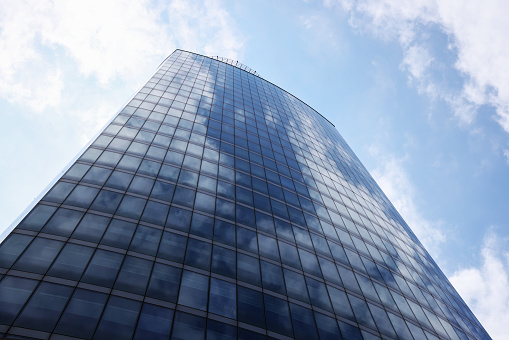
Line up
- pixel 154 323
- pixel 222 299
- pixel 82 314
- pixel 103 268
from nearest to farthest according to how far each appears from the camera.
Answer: pixel 82 314 → pixel 154 323 → pixel 103 268 → pixel 222 299

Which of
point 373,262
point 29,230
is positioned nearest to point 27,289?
point 29,230

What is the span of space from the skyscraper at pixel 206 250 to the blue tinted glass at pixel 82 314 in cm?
4

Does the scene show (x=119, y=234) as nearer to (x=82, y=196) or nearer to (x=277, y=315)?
(x=82, y=196)

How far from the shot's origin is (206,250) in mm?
17391

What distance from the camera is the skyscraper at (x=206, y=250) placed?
12.9 m

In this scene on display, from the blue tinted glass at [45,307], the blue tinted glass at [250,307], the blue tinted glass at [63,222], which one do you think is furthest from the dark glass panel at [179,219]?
the blue tinted glass at [45,307]

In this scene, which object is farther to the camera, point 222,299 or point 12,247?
point 222,299

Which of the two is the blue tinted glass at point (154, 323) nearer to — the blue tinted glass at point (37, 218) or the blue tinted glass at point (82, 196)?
the blue tinted glass at point (37, 218)

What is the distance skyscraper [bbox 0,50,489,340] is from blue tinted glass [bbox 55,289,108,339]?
45 mm

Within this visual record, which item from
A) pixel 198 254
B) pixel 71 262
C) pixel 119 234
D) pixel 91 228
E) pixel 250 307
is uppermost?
pixel 91 228

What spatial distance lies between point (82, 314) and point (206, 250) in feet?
22.6

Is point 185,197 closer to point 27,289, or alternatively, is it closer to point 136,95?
point 27,289

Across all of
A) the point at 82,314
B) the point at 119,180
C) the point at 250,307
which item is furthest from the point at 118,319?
the point at 119,180

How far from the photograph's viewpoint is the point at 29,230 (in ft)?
48.7
